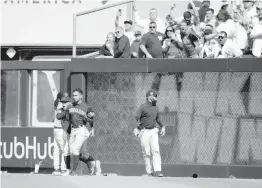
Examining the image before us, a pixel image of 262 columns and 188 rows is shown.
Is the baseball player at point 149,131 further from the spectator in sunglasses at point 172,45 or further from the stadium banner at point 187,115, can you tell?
the spectator in sunglasses at point 172,45

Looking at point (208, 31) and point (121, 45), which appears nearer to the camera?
point (208, 31)

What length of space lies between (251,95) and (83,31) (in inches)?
140

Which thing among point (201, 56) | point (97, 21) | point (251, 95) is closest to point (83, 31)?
point (97, 21)

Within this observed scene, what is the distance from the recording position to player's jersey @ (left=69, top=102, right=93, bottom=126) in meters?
17.1

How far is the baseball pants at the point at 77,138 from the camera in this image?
56.0 ft

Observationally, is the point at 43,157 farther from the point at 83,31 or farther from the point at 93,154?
the point at 83,31

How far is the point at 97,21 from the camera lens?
1859 centimetres

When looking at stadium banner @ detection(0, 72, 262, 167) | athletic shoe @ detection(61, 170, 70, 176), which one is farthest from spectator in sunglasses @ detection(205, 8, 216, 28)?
athletic shoe @ detection(61, 170, 70, 176)

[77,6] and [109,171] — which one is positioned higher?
[77,6]

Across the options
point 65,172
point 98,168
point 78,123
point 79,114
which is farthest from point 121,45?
point 65,172

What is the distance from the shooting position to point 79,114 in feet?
56.0

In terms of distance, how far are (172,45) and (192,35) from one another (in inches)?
17.5

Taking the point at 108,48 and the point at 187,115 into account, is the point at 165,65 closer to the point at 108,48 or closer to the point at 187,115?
the point at 187,115

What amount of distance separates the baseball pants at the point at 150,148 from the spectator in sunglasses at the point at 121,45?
1.96m
